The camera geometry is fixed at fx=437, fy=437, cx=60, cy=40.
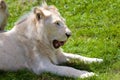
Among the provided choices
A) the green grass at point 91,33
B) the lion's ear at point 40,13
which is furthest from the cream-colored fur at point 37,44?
the green grass at point 91,33

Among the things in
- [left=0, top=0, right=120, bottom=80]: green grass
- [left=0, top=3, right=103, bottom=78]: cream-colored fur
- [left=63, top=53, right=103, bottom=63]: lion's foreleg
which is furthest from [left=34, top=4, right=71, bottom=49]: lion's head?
[left=63, top=53, right=103, bottom=63]: lion's foreleg

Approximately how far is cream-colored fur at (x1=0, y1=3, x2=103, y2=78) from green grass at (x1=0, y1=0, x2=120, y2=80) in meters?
0.15

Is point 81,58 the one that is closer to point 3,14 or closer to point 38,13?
point 38,13

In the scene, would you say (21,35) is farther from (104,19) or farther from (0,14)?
(104,19)

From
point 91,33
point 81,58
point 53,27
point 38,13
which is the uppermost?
point 38,13

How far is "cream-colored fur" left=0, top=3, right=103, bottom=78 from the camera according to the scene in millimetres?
7727

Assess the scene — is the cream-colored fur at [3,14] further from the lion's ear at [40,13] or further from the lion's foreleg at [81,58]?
the lion's foreleg at [81,58]

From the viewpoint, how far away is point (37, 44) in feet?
26.1

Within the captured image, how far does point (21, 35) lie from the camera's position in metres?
8.05

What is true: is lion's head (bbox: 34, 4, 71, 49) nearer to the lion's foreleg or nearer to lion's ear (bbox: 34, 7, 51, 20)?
lion's ear (bbox: 34, 7, 51, 20)

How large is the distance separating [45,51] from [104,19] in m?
3.55

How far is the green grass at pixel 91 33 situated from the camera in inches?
310

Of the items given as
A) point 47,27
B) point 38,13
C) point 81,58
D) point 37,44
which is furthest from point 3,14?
point 81,58

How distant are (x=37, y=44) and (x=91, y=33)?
8.49 ft
